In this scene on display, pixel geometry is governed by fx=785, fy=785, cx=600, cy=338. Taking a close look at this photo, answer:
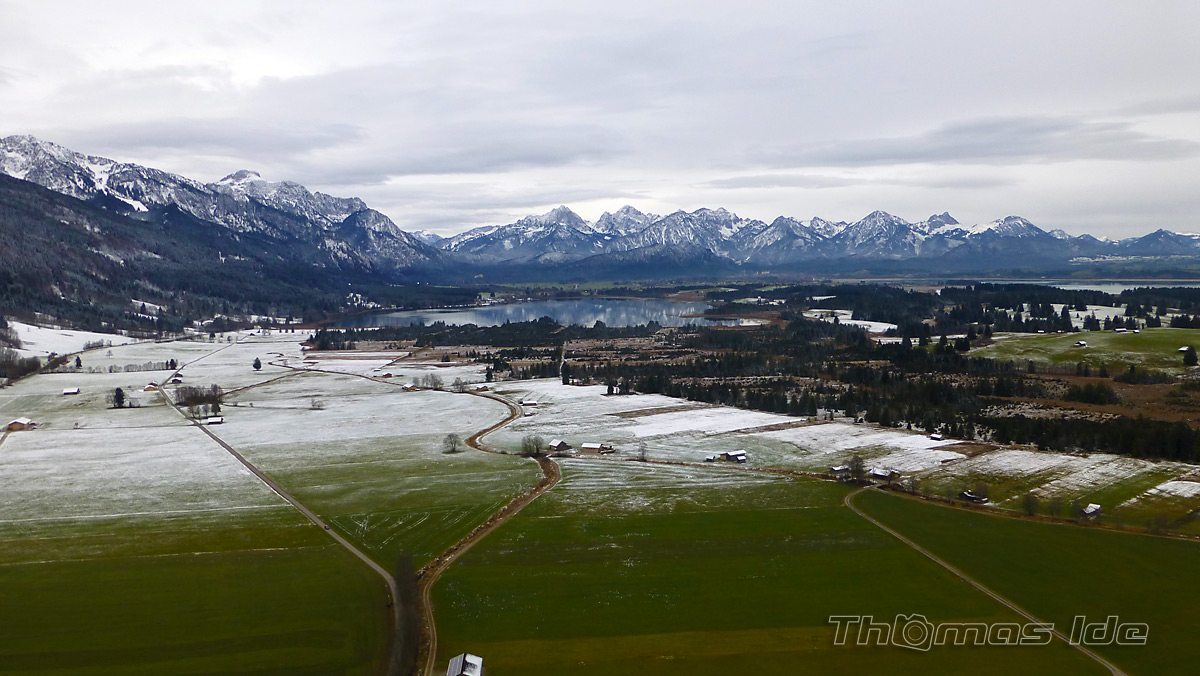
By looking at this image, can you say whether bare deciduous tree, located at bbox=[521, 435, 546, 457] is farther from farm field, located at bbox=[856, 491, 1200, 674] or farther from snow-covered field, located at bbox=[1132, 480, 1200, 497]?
snow-covered field, located at bbox=[1132, 480, 1200, 497]

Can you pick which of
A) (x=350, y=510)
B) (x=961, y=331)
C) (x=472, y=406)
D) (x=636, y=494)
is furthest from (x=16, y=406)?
(x=961, y=331)

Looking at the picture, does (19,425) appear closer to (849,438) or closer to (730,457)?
(730,457)

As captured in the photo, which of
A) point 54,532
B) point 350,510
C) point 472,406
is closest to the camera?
point 54,532

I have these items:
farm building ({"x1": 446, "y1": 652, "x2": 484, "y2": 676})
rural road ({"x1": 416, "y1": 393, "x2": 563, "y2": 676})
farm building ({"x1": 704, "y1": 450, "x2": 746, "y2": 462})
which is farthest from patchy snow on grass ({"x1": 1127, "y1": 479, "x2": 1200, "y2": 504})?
farm building ({"x1": 446, "y1": 652, "x2": 484, "y2": 676})

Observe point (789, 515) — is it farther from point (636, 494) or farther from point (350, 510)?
point (350, 510)

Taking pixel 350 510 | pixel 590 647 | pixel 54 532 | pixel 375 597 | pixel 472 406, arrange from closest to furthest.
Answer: pixel 590 647
pixel 375 597
pixel 54 532
pixel 350 510
pixel 472 406

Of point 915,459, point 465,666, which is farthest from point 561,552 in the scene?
point 915,459

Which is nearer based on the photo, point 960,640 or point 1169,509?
point 960,640
